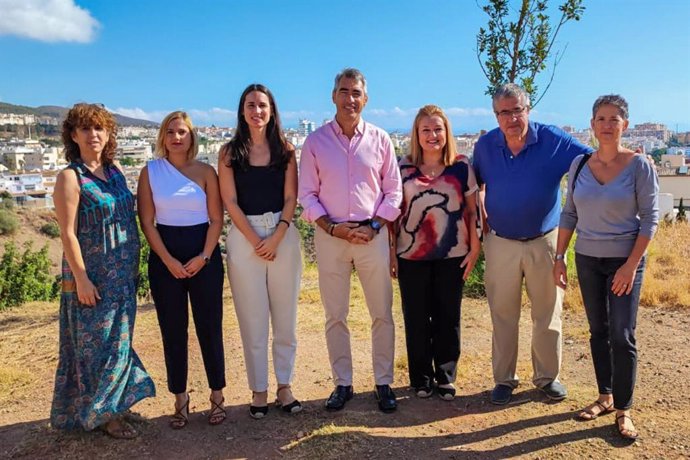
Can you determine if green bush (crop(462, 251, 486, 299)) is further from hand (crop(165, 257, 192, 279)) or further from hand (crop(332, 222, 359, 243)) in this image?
hand (crop(165, 257, 192, 279))

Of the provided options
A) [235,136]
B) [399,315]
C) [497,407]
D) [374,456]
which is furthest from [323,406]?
[399,315]

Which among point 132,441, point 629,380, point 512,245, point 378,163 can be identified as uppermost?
point 378,163

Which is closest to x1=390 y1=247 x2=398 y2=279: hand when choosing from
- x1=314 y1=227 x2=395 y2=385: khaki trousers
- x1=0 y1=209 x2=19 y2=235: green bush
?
x1=314 y1=227 x2=395 y2=385: khaki trousers

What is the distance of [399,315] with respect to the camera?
253 inches

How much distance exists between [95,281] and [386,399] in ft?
6.66

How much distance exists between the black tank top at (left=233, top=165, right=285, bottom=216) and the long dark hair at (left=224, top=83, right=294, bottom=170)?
0.14 feet

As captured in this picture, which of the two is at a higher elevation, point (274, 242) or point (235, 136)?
point (235, 136)

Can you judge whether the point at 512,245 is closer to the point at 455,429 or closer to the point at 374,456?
the point at 455,429

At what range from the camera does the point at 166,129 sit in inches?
135

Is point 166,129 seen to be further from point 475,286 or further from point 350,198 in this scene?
point 475,286

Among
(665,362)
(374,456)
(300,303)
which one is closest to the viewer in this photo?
(374,456)

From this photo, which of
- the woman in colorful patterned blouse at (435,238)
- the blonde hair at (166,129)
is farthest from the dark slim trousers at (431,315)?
the blonde hair at (166,129)

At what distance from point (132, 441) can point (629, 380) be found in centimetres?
306

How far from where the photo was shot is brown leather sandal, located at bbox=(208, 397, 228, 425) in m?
3.66
